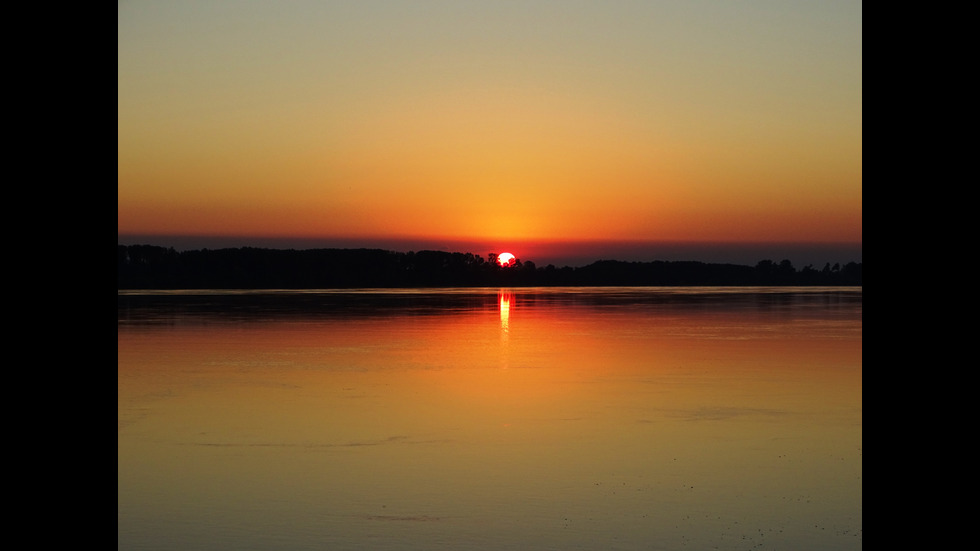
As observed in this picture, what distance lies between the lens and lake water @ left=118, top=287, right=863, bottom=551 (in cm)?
708

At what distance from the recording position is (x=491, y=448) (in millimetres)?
9938

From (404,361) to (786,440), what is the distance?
9095mm

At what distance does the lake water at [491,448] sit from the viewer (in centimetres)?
708

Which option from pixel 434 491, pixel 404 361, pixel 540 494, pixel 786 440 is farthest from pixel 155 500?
pixel 404 361
